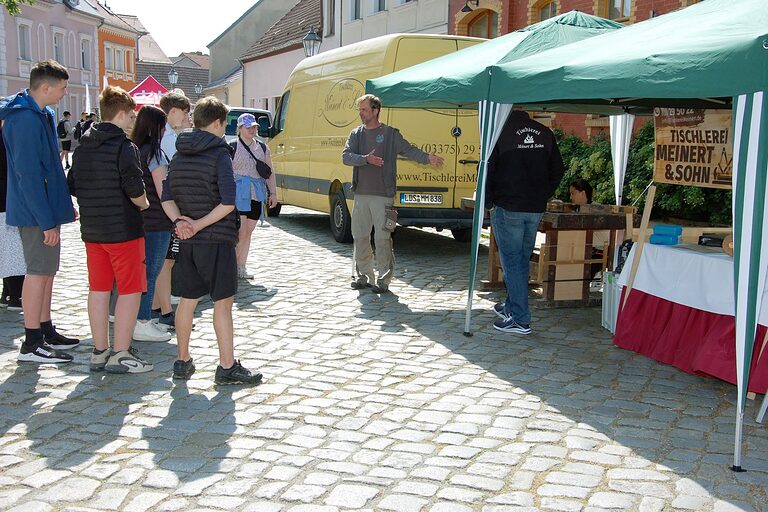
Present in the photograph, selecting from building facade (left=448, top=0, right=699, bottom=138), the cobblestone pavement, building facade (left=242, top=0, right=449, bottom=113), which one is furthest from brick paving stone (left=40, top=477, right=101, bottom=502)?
building facade (left=242, top=0, right=449, bottom=113)

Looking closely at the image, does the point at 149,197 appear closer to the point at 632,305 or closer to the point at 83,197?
the point at 83,197

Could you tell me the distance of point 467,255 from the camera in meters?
11.2

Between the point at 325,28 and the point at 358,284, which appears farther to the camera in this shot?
the point at 325,28

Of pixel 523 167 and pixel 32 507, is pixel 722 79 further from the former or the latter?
pixel 32 507

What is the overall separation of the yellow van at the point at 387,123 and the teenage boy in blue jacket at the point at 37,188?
521 cm

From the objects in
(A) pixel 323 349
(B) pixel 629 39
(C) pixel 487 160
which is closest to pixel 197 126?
(A) pixel 323 349

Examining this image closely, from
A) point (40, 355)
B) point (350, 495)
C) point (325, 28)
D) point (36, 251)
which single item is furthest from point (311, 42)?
point (350, 495)

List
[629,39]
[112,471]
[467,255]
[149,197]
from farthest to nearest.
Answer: [467,255] → [149,197] → [629,39] → [112,471]

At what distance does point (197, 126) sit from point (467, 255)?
6467mm

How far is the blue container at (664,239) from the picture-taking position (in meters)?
6.33

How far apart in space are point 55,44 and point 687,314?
5043 centimetres

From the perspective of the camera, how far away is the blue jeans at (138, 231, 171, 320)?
6.32 m

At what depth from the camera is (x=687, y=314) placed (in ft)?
19.6

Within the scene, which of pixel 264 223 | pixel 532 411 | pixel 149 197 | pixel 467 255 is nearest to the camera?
pixel 532 411
